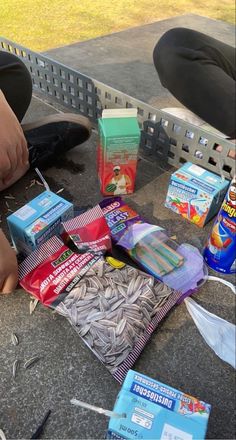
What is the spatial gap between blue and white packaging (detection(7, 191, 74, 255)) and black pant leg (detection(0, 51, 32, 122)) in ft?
1.21

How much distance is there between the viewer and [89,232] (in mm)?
771

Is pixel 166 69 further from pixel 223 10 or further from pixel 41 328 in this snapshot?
pixel 223 10

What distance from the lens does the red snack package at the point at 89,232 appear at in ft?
2.49

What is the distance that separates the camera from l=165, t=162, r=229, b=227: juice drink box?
2.70ft

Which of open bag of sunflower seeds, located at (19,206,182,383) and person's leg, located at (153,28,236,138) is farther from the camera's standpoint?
person's leg, located at (153,28,236,138)

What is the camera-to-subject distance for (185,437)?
457mm

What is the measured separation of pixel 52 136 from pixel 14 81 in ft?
0.61

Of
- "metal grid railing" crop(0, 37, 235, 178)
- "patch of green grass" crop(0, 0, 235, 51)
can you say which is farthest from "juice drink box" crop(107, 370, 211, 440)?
"patch of green grass" crop(0, 0, 235, 51)

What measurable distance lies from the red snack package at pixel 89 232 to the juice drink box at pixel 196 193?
0.71 feet

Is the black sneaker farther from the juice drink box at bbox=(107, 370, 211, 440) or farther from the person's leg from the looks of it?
the juice drink box at bbox=(107, 370, 211, 440)

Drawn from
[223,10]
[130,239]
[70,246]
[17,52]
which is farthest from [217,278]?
[223,10]

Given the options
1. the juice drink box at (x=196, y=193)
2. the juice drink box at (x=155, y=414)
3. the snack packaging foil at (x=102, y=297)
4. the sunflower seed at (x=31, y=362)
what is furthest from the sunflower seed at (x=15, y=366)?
the juice drink box at (x=196, y=193)

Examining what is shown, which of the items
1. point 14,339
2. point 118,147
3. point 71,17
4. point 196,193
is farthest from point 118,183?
point 71,17

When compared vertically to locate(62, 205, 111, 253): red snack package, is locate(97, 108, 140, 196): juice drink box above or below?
above
